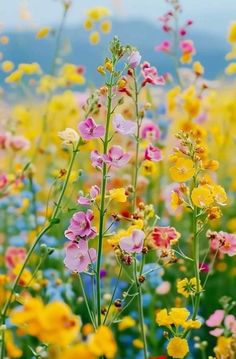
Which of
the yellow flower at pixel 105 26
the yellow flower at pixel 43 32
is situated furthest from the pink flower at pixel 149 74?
the yellow flower at pixel 105 26

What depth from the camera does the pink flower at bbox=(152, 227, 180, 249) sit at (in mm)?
1312

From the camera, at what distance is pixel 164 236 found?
4.30ft

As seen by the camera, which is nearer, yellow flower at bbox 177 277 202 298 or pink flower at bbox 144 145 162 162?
yellow flower at bbox 177 277 202 298

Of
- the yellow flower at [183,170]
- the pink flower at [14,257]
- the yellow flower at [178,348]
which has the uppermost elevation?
the yellow flower at [183,170]

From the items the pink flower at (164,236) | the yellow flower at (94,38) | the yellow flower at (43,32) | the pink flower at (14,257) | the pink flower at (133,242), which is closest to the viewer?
the pink flower at (133,242)

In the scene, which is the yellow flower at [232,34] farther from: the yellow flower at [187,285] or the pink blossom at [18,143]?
the yellow flower at [187,285]

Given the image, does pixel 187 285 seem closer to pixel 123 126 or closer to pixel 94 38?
pixel 123 126

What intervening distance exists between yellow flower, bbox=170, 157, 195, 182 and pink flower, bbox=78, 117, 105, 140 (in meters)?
0.12

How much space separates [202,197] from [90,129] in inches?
7.7

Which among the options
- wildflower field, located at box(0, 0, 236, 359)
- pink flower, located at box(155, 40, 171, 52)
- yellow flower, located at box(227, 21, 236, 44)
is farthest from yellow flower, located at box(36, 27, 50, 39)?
yellow flower, located at box(227, 21, 236, 44)

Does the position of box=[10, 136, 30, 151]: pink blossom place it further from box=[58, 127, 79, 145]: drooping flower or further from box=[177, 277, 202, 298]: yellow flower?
box=[177, 277, 202, 298]: yellow flower

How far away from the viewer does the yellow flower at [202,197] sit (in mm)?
1247

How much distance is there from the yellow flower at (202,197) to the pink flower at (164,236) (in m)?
0.08

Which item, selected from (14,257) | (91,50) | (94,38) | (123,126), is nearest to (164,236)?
(123,126)
